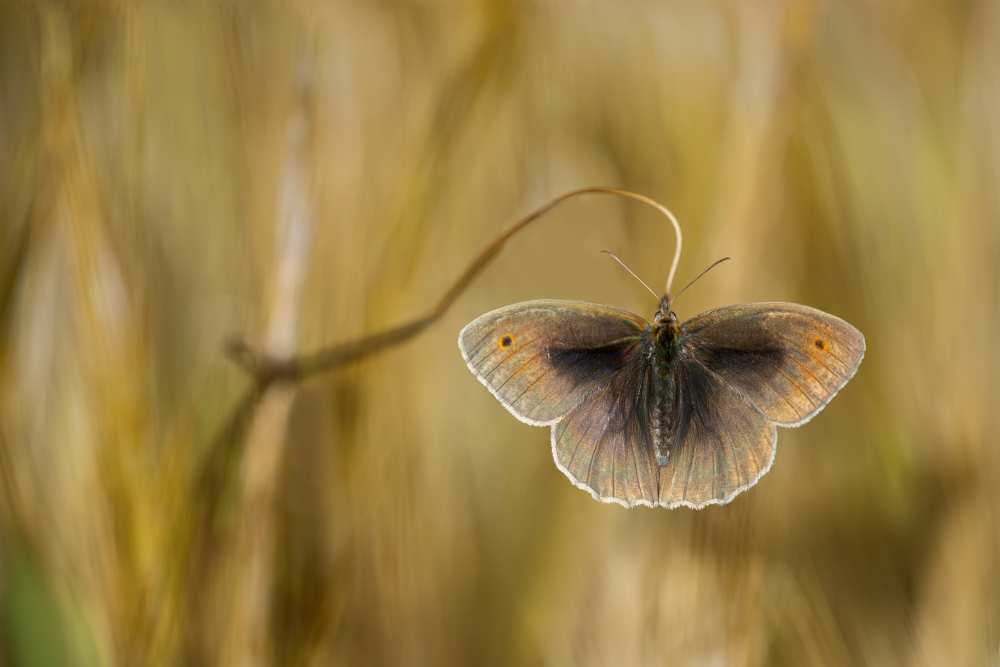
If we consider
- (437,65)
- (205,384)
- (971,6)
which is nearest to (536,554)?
(205,384)

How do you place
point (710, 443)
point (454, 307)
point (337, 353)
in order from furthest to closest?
point (454, 307) → point (337, 353) → point (710, 443)

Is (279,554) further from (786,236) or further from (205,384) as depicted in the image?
(786,236)

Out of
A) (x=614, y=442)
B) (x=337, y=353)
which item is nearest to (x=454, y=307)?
(x=337, y=353)

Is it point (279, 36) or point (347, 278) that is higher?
point (279, 36)

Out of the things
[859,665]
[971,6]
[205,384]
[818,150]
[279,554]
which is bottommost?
[859,665]

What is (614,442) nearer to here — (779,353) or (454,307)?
(779,353)

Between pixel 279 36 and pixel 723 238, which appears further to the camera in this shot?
pixel 279 36
